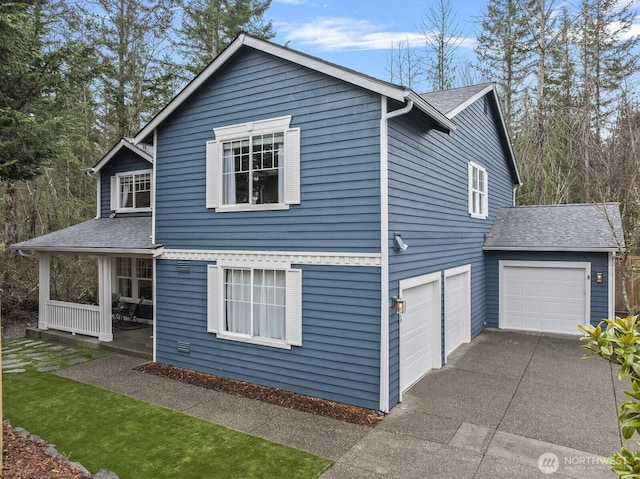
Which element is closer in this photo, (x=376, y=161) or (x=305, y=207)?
(x=376, y=161)

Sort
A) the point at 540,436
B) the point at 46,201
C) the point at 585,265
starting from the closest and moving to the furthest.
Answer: the point at 540,436, the point at 585,265, the point at 46,201

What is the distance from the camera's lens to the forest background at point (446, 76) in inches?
636

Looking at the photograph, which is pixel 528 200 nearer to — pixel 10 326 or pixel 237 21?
pixel 237 21

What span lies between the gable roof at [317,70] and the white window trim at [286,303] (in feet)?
10.6

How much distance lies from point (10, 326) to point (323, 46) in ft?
51.2

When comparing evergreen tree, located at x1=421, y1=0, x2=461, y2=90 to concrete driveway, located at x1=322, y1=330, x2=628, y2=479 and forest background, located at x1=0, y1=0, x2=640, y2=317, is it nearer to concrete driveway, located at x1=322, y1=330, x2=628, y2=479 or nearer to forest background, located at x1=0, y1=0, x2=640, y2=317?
forest background, located at x1=0, y1=0, x2=640, y2=317

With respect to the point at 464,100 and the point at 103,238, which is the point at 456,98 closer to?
the point at 464,100


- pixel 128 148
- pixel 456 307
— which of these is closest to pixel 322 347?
pixel 456 307

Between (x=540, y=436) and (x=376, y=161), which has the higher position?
(x=376, y=161)

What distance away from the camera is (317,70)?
6688 mm

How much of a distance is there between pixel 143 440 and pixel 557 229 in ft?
37.6

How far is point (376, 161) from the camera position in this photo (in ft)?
20.7

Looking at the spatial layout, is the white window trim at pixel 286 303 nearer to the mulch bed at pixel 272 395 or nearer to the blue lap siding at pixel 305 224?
the blue lap siding at pixel 305 224

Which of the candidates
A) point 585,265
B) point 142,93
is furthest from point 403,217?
point 142,93
